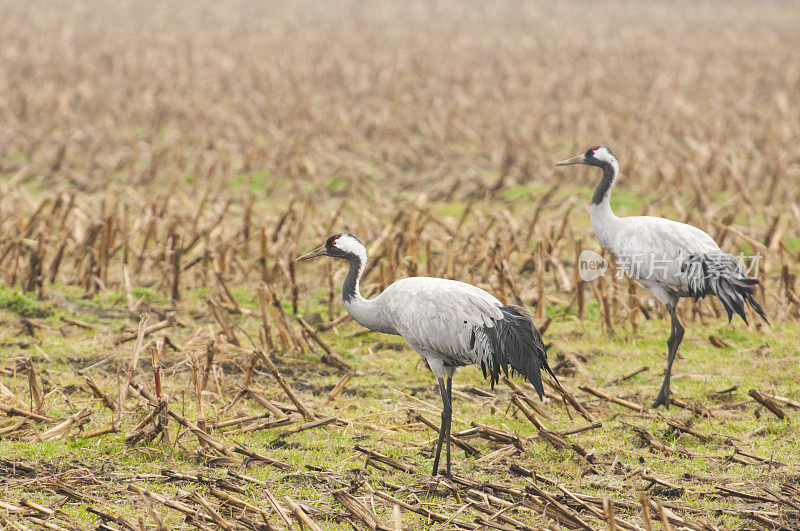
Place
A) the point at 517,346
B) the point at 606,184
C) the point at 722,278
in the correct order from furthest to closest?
the point at 606,184 < the point at 722,278 < the point at 517,346

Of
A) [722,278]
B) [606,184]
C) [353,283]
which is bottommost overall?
[722,278]

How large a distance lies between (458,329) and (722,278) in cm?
240

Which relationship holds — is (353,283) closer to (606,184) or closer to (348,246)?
(348,246)

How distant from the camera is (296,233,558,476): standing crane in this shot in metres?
5.38

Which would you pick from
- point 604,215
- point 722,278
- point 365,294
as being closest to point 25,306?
point 365,294

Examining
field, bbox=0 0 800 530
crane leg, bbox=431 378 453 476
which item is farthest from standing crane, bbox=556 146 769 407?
crane leg, bbox=431 378 453 476

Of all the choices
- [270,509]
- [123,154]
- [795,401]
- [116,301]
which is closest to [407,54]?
[123,154]

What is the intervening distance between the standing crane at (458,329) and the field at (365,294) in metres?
0.50

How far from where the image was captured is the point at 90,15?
91.9 ft

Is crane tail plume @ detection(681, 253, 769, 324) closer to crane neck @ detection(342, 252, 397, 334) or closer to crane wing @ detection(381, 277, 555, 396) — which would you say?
crane wing @ detection(381, 277, 555, 396)

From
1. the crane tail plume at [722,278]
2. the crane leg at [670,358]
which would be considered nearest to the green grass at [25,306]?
the crane leg at [670,358]

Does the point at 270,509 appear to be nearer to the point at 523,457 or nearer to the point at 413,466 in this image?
the point at 413,466

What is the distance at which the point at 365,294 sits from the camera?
26.5 ft

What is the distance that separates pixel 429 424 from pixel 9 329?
369 cm
